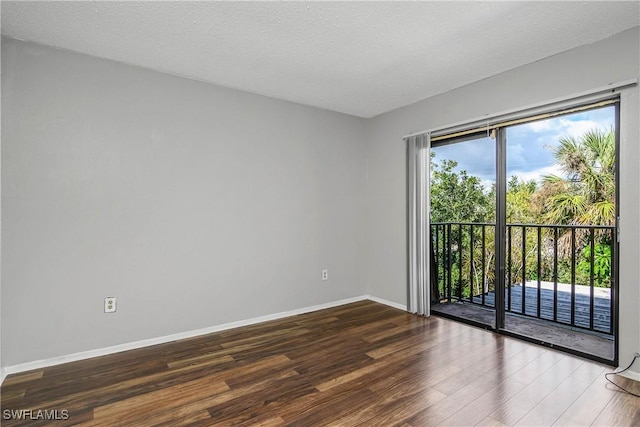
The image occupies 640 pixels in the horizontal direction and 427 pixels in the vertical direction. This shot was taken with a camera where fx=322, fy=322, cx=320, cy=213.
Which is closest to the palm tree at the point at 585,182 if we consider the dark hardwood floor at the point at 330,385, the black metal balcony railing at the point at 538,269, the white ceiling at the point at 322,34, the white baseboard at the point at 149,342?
the black metal balcony railing at the point at 538,269

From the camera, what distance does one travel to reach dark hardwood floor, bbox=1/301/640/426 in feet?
6.15

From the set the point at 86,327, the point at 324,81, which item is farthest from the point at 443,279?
the point at 86,327

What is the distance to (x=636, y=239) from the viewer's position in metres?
2.29

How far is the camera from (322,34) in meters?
2.34

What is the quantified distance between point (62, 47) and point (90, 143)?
29.2 inches

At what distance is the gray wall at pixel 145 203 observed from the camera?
2443mm

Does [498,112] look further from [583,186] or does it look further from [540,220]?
[540,220]

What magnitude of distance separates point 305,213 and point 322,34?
2.05 meters

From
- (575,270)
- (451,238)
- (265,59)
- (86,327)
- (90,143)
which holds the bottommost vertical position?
(86,327)

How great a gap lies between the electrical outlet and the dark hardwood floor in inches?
14.8

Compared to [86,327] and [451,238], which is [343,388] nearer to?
[86,327]

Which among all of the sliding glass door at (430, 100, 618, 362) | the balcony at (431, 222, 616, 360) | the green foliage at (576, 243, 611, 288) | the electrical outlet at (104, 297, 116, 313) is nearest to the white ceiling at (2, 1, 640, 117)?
the sliding glass door at (430, 100, 618, 362)

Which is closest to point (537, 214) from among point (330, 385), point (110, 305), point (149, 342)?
point (330, 385)

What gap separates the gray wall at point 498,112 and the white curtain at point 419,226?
17 cm
